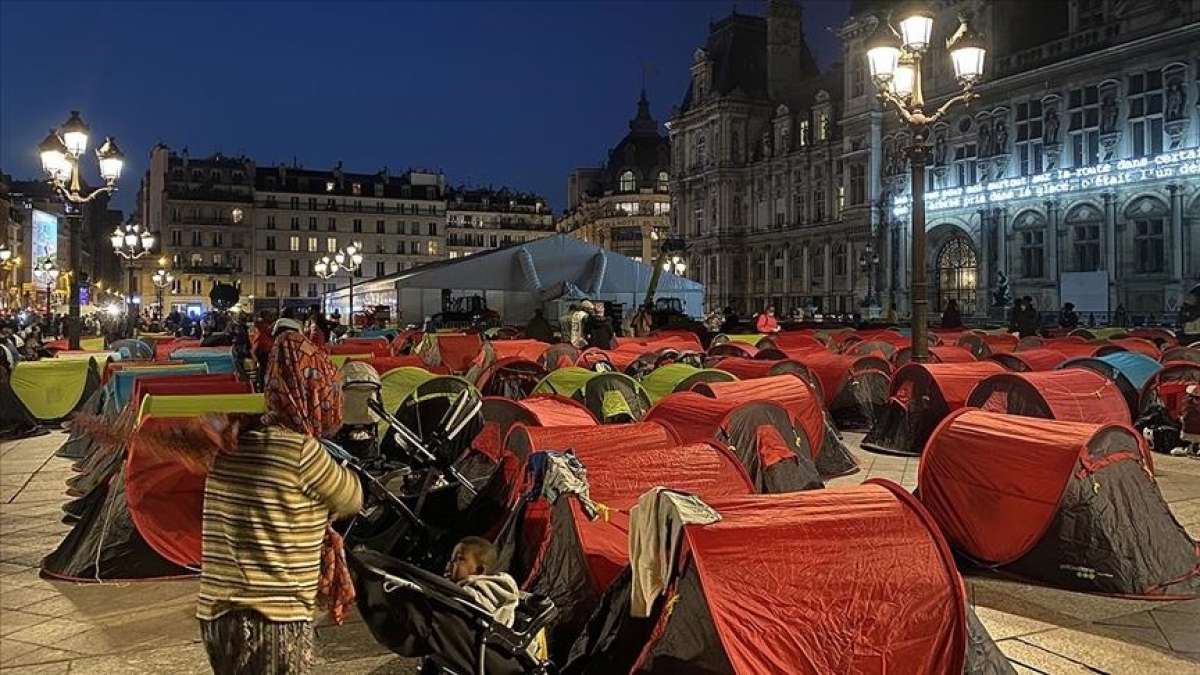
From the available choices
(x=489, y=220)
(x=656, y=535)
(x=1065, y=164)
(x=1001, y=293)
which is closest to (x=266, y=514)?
(x=656, y=535)

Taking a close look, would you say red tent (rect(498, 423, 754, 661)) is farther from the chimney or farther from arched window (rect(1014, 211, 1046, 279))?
the chimney

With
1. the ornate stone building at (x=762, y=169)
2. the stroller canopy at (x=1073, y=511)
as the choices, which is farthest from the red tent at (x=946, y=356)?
the ornate stone building at (x=762, y=169)

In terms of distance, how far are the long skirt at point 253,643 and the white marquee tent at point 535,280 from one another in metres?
27.0

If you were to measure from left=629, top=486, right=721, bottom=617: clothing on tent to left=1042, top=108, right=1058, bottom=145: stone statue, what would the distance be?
42039 mm

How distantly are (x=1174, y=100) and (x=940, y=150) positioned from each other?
41.1 ft

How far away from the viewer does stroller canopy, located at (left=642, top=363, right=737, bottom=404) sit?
1224 centimetres

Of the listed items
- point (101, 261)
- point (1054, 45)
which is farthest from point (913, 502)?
point (101, 261)

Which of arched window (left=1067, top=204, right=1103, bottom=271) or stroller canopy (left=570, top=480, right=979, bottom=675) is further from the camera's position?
arched window (left=1067, top=204, right=1103, bottom=271)

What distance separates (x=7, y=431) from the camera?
1556 centimetres

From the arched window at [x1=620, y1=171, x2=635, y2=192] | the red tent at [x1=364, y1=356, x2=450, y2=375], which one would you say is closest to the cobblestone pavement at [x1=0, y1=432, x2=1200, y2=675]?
the red tent at [x1=364, y1=356, x2=450, y2=375]

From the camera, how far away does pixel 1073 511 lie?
7.09m

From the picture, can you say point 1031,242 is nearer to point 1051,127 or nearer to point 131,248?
point 1051,127

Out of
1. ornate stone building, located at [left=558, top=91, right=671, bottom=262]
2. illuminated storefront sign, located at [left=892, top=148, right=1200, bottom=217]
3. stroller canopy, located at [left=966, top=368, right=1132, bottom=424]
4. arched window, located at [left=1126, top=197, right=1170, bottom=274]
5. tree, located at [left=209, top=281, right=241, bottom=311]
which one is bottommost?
stroller canopy, located at [left=966, top=368, right=1132, bottom=424]

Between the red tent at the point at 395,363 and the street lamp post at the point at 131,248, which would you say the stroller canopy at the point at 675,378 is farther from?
the street lamp post at the point at 131,248
